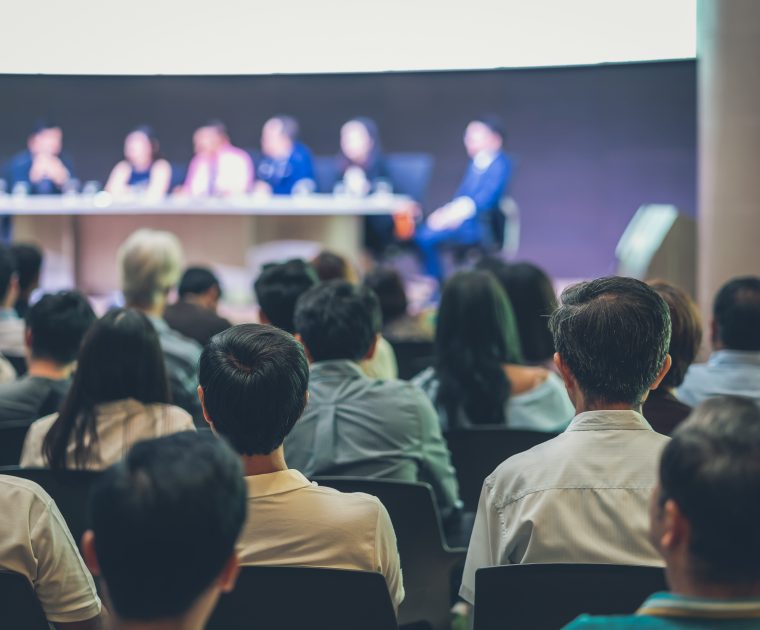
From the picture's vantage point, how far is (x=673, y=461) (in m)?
1.02

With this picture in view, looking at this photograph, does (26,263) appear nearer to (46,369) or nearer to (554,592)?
(46,369)

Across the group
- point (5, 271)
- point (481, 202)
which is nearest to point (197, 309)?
point (5, 271)

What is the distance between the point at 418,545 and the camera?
7.10 ft

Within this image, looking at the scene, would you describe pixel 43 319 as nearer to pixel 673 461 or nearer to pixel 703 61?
pixel 673 461

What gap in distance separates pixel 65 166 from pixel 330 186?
2508 mm

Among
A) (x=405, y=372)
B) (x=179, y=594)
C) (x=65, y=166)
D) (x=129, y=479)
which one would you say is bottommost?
(x=405, y=372)

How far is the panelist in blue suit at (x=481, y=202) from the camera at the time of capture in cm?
830

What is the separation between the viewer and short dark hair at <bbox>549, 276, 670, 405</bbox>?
175cm

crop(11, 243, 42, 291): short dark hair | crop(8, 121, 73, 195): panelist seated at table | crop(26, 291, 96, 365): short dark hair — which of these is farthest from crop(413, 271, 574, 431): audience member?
crop(8, 121, 73, 195): panelist seated at table

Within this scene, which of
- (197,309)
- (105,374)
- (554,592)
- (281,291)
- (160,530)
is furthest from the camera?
(197,309)

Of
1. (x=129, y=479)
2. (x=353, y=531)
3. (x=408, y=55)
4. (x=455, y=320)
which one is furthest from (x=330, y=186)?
(x=129, y=479)

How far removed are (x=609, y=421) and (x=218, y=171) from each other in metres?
7.42

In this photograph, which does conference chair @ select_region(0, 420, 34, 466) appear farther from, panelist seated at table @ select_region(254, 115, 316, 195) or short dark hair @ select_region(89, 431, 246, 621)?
panelist seated at table @ select_region(254, 115, 316, 195)

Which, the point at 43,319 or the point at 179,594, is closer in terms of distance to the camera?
the point at 179,594
